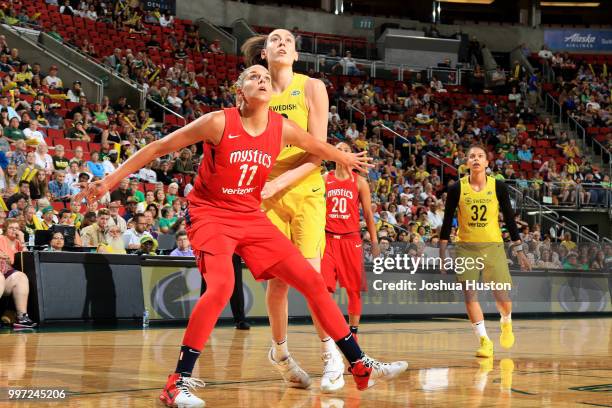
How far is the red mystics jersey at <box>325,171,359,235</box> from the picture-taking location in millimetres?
9375

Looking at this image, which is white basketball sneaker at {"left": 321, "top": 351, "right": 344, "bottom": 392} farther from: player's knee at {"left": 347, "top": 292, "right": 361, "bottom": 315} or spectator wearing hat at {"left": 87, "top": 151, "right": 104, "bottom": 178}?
spectator wearing hat at {"left": 87, "top": 151, "right": 104, "bottom": 178}

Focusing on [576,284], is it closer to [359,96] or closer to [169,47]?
[359,96]

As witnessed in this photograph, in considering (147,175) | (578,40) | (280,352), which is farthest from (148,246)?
(578,40)

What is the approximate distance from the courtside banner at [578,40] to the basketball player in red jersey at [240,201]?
37.0 m

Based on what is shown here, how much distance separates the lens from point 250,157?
17.2ft

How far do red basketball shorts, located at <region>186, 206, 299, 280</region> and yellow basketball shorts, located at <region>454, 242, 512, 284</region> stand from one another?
183 inches

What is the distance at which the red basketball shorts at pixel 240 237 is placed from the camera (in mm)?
5117

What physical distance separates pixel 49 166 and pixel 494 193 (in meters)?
8.87

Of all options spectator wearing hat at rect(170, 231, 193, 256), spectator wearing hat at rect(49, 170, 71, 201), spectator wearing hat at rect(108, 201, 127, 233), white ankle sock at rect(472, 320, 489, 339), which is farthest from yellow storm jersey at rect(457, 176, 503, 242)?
spectator wearing hat at rect(49, 170, 71, 201)

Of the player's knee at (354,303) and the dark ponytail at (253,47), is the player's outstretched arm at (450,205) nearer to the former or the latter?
the player's knee at (354,303)

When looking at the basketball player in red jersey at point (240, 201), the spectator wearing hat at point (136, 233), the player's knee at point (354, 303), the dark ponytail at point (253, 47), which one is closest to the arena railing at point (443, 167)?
the spectator wearing hat at point (136, 233)

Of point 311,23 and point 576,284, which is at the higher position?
point 311,23

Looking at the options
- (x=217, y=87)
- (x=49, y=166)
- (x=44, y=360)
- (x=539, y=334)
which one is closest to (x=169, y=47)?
(x=217, y=87)

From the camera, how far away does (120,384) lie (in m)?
5.72
